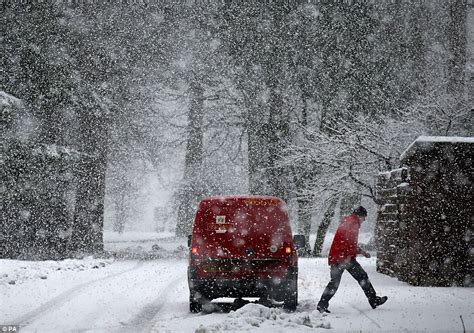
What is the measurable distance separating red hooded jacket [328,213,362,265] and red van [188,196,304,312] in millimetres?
720

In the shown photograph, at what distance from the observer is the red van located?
32.6ft

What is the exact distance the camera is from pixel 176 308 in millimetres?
10891

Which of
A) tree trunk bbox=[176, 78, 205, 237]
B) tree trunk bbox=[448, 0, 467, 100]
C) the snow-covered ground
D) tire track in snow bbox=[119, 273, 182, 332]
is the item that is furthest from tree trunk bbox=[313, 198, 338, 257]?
tire track in snow bbox=[119, 273, 182, 332]

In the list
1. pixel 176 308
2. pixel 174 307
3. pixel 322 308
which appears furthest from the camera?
pixel 174 307

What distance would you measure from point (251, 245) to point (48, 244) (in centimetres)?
1573

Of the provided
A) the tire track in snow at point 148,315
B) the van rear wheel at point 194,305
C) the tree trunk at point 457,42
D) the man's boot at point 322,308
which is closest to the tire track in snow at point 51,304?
the tire track in snow at point 148,315

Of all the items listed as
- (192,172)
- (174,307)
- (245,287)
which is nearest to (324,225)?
(192,172)

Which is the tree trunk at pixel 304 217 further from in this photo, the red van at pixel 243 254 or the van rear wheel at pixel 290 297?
the red van at pixel 243 254

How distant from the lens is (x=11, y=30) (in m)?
21.9

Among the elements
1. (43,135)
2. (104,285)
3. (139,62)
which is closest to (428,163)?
(104,285)

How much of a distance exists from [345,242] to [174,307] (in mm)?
3105

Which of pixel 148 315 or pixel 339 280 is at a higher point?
pixel 339 280

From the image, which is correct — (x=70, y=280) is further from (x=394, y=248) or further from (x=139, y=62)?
(x=139, y=62)

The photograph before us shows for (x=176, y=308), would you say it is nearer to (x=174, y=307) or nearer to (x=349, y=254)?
(x=174, y=307)
